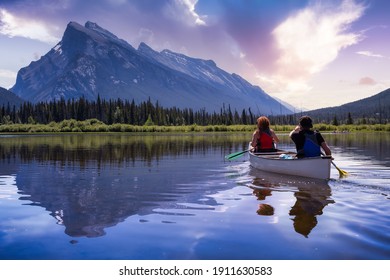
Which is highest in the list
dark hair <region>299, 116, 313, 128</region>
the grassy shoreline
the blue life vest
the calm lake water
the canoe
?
the grassy shoreline

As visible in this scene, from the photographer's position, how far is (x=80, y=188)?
51.9 ft

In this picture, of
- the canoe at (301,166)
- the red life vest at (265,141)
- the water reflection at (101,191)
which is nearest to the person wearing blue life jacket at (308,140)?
the canoe at (301,166)

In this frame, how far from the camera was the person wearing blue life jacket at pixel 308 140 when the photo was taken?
56.3 ft

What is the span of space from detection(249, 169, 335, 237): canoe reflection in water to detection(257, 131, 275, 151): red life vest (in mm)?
2166

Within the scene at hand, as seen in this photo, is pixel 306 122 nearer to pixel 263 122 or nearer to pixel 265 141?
pixel 263 122

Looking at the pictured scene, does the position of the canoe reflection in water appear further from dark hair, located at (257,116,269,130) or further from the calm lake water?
dark hair, located at (257,116,269,130)

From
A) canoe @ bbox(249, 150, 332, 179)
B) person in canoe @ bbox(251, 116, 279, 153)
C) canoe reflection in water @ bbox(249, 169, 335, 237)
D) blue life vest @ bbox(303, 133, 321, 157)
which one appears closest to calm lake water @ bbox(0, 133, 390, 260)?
canoe reflection in water @ bbox(249, 169, 335, 237)

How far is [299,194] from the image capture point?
14008mm

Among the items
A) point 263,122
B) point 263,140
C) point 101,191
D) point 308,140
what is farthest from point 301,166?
point 101,191

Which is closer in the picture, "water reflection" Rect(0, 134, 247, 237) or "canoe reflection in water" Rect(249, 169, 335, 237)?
"canoe reflection in water" Rect(249, 169, 335, 237)

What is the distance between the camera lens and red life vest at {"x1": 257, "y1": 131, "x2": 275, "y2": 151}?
73.2ft

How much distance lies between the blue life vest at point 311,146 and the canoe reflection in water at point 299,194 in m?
1.16

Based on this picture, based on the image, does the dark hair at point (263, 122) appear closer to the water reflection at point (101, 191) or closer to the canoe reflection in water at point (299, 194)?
the canoe reflection in water at point (299, 194)

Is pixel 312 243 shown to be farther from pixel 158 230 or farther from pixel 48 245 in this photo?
pixel 48 245
